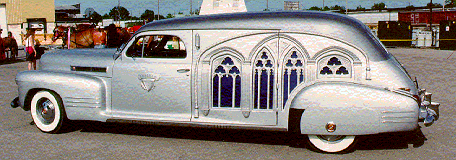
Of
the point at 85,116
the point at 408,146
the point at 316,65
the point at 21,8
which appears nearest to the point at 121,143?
the point at 85,116

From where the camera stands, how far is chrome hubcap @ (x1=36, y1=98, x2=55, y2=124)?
695cm

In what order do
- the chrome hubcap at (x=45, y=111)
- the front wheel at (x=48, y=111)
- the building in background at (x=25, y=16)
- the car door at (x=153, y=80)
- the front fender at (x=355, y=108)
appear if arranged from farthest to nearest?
the building in background at (x=25, y=16) → the chrome hubcap at (x=45, y=111) → the front wheel at (x=48, y=111) → the car door at (x=153, y=80) → the front fender at (x=355, y=108)

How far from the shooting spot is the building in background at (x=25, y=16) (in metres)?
54.0

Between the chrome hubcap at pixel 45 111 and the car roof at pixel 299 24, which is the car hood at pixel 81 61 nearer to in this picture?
the chrome hubcap at pixel 45 111

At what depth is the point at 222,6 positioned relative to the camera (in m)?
23.2

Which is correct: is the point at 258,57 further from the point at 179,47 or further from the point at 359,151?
the point at 359,151

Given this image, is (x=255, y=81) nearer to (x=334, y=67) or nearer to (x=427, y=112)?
(x=334, y=67)

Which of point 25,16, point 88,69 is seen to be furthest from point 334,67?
point 25,16

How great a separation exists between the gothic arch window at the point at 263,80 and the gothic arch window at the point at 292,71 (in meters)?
0.15

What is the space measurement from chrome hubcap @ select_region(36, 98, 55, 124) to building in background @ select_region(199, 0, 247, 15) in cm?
1651

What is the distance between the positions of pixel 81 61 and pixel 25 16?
174 feet

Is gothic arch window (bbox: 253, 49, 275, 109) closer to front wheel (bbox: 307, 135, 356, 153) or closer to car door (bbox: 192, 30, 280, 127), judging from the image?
car door (bbox: 192, 30, 280, 127)

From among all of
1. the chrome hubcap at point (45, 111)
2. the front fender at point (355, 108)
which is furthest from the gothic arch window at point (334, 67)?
the chrome hubcap at point (45, 111)

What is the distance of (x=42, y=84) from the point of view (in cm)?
680
